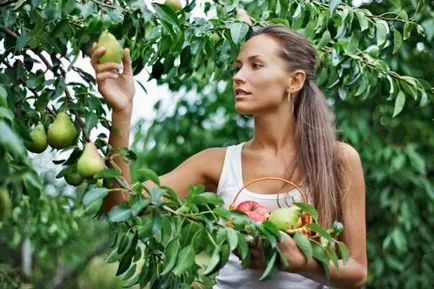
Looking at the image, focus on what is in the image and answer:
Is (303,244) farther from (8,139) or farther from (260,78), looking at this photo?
(8,139)

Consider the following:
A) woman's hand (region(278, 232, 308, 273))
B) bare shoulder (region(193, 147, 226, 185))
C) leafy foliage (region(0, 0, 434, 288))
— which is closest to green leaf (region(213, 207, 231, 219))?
leafy foliage (region(0, 0, 434, 288))

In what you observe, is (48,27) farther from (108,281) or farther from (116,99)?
(108,281)

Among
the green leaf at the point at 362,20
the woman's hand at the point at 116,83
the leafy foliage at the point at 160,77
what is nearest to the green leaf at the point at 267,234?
the leafy foliage at the point at 160,77

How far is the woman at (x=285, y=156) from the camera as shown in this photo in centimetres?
193

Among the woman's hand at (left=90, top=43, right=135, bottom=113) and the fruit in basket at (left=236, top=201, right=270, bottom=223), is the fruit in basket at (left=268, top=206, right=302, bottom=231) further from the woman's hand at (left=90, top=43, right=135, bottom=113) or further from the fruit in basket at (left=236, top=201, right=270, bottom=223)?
the woman's hand at (left=90, top=43, right=135, bottom=113)

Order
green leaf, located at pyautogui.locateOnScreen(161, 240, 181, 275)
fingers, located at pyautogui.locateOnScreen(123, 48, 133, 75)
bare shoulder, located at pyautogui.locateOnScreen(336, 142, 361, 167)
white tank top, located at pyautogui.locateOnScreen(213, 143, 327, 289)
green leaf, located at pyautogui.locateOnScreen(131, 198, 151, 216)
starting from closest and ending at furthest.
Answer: green leaf, located at pyautogui.locateOnScreen(131, 198, 151, 216) < green leaf, located at pyautogui.locateOnScreen(161, 240, 181, 275) < fingers, located at pyautogui.locateOnScreen(123, 48, 133, 75) < white tank top, located at pyautogui.locateOnScreen(213, 143, 327, 289) < bare shoulder, located at pyautogui.locateOnScreen(336, 142, 361, 167)

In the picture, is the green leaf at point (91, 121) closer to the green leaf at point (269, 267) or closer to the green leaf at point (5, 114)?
the green leaf at point (269, 267)

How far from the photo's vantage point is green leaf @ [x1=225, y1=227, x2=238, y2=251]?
143cm

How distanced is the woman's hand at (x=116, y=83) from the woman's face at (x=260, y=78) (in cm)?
24

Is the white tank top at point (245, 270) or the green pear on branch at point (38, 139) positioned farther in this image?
the white tank top at point (245, 270)

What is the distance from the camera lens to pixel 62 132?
5.47ft

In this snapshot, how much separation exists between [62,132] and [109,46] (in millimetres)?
152

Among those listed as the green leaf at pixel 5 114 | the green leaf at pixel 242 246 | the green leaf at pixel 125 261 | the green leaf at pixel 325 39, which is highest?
the green leaf at pixel 5 114

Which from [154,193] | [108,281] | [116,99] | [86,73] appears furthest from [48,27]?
[108,281]
